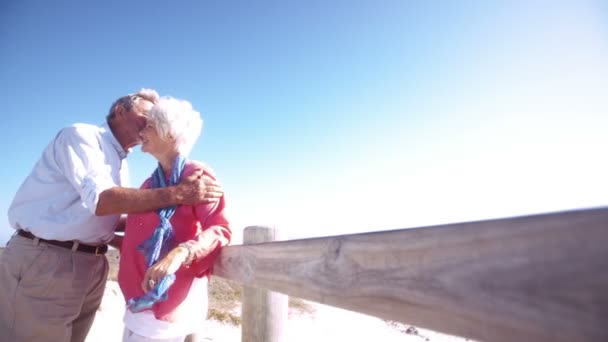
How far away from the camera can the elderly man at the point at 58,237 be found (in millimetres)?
2227

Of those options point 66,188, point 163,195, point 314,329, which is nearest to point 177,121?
point 163,195

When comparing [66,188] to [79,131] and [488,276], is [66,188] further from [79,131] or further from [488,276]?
[488,276]

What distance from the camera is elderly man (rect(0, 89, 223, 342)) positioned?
2.23 m

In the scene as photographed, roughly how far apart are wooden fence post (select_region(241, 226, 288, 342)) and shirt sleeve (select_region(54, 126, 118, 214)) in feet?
3.30

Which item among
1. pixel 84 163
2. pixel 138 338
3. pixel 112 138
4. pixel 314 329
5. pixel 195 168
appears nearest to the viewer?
pixel 138 338

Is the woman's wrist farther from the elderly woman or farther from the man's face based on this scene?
the man's face

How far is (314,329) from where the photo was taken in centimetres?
985

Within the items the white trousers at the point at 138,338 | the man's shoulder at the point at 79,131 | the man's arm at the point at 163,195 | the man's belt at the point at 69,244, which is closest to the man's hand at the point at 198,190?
the man's arm at the point at 163,195

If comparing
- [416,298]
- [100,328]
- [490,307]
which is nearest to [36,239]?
[416,298]

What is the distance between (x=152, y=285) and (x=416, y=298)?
49.9 inches

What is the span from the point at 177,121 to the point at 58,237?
3.98 ft

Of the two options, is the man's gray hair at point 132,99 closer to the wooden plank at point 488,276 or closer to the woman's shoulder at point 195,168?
the woman's shoulder at point 195,168

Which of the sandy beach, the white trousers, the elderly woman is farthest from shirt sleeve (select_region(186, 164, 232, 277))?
the sandy beach

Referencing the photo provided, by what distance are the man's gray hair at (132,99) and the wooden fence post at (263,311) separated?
146cm
